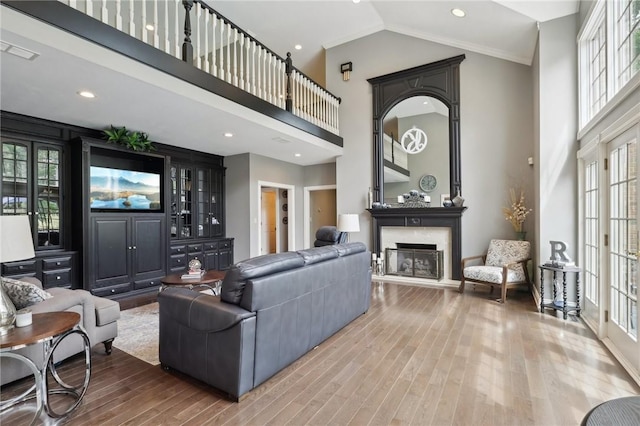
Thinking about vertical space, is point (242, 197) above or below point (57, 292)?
above

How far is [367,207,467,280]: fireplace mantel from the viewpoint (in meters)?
5.39

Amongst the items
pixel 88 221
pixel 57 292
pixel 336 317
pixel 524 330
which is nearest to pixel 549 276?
pixel 524 330

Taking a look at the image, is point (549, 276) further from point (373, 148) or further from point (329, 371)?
point (373, 148)

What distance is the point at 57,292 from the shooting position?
2.59 m

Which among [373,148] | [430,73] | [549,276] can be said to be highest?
[430,73]

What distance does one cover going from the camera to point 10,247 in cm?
180

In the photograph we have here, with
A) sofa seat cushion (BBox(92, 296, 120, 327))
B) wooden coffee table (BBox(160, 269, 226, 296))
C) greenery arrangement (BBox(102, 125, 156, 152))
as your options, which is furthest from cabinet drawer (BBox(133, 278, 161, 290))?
sofa seat cushion (BBox(92, 296, 120, 327))

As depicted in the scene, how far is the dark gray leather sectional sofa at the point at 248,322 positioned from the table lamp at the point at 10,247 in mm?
861

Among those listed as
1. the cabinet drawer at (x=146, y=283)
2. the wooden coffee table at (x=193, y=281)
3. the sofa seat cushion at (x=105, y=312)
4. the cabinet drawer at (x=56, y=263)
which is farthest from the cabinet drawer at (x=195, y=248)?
the sofa seat cushion at (x=105, y=312)

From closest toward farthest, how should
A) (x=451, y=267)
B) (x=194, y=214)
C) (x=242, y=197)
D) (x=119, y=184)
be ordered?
(x=119, y=184) → (x=451, y=267) → (x=194, y=214) → (x=242, y=197)

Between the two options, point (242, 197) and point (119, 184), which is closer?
point (119, 184)

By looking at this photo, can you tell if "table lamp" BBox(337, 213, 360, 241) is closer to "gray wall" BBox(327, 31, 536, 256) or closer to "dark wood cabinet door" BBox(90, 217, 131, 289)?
"gray wall" BBox(327, 31, 536, 256)

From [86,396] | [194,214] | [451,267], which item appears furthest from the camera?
[194,214]

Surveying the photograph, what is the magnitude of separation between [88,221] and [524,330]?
568cm
